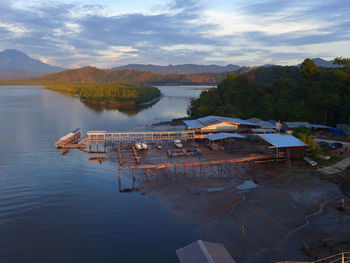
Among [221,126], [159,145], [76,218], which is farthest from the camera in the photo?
[221,126]

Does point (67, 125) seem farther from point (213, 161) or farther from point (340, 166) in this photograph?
point (340, 166)

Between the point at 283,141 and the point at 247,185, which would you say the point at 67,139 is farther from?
the point at 283,141

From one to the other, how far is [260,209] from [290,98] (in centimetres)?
4486

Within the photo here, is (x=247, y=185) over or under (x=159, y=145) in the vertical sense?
under

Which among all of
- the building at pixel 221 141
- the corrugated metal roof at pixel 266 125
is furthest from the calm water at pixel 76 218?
the corrugated metal roof at pixel 266 125

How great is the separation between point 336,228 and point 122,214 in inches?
688

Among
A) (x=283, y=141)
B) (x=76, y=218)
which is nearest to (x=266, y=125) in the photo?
(x=283, y=141)

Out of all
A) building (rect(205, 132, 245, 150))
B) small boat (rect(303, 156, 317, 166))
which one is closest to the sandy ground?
small boat (rect(303, 156, 317, 166))

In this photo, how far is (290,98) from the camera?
62781mm

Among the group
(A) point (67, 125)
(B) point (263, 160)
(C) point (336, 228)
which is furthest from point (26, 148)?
(C) point (336, 228)

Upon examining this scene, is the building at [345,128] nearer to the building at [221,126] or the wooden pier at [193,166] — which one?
the building at [221,126]

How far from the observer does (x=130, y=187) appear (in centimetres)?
3062

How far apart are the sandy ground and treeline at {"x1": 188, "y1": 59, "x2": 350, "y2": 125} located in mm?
25599

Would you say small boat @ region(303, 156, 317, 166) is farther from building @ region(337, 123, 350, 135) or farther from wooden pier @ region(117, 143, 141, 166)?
wooden pier @ region(117, 143, 141, 166)
